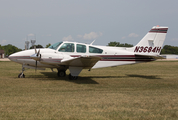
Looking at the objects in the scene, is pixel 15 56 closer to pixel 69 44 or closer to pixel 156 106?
pixel 69 44

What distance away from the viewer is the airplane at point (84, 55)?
1107cm

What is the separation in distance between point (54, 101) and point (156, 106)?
3.15 metres

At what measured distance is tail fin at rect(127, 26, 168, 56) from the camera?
13641 mm

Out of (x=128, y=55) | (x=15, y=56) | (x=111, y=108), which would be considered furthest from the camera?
(x=128, y=55)

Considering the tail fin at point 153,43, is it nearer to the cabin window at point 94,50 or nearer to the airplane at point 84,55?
the airplane at point 84,55

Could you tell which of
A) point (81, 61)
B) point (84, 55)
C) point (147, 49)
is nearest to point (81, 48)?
point (84, 55)

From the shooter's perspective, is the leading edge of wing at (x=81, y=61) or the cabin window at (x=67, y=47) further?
the cabin window at (x=67, y=47)

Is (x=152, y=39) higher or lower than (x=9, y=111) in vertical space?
higher

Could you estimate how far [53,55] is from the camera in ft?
36.6

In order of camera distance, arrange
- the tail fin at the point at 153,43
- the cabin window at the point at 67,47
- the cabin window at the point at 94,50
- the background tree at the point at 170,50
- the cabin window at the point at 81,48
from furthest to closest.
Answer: the background tree at the point at 170,50
the tail fin at the point at 153,43
the cabin window at the point at 94,50
the cabin window at the point at 81,48
the cabin window at the point at 67,47

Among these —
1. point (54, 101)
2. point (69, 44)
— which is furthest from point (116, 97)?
point (69, 44)

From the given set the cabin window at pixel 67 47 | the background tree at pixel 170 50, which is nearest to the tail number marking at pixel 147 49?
the cabin window at pixel 67 47

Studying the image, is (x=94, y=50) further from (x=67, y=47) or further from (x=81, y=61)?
(x=81, y=61)

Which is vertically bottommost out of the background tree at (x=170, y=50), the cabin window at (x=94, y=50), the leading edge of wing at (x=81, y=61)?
the leading edge of wing at (x=81, y=61)
